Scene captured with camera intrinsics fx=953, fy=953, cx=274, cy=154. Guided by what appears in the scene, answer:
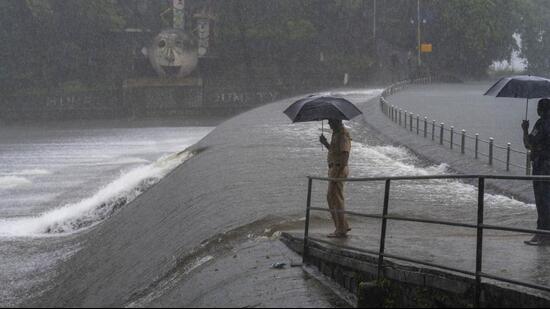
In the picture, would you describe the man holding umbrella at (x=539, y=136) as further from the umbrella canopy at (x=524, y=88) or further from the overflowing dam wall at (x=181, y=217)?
the overflowing dam wall at (x=181, y=217)

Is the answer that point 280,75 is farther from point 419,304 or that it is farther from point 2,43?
point 419,304

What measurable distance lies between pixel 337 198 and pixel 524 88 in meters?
3.21

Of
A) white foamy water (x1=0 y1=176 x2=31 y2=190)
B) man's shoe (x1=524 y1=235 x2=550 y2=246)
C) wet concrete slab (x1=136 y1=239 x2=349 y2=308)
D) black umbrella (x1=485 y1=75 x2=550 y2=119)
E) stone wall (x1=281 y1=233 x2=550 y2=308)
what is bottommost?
white foamy water (x1=0 y1=176 x2=31 y2=190)

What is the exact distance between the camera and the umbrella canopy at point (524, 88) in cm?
1315

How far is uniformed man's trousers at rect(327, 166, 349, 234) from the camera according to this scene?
12156 mm

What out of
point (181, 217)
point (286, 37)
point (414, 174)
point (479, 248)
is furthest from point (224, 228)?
point (286, 37)

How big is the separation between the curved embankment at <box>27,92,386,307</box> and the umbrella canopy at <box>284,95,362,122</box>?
7.09 ft

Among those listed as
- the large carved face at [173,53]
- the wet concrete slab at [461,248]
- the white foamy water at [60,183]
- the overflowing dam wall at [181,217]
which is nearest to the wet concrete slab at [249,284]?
the wet concrete slab at [461,248]

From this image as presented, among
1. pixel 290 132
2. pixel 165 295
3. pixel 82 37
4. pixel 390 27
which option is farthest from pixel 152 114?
pixel 165 295

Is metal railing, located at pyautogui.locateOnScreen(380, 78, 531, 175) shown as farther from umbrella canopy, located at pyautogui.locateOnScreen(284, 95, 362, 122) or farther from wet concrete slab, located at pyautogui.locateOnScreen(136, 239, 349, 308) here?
wet concrete slab, located at pyautogui.locateOnScreen(136, 239, 349, 308)

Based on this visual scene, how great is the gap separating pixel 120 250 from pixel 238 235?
4246mm

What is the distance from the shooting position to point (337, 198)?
1226cm

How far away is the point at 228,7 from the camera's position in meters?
84.0

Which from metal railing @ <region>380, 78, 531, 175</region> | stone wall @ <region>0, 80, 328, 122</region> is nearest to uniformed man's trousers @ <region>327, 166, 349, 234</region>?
metal railing @ <region>380, 78, 531, 175</region>
